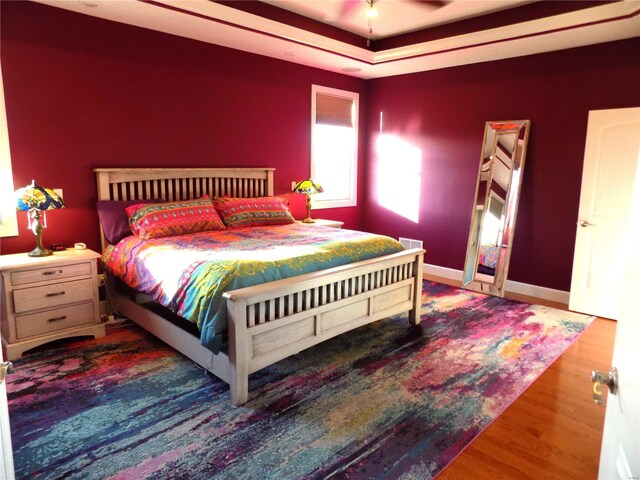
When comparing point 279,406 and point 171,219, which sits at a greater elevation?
point 171,219

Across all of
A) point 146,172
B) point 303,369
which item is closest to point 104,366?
point 303,369

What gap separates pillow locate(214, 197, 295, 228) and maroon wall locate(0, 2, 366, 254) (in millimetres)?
556

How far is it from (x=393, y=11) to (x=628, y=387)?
150 inches

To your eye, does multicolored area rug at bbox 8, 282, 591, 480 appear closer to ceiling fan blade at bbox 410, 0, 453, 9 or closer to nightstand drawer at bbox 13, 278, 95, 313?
nightstand drawer at bbox 13, 278, 95, 313

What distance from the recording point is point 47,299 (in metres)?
2.99

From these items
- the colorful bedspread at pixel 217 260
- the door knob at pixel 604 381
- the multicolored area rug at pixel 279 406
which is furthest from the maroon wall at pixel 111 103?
the door knob at pixel 604 381

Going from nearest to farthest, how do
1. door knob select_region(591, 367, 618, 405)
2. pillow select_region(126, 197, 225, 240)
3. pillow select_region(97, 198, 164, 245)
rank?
door knob select_region(591, 367, 618, 405) → pillow select_region(126, 197, 225, 240) → pillow select_region(97, 198, 164, 245)

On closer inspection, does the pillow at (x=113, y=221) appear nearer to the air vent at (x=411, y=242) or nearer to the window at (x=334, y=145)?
the window at (x=334, y=145)

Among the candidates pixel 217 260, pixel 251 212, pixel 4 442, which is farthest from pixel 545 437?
pixel 251 212

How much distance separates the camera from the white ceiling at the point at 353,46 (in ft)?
10.4

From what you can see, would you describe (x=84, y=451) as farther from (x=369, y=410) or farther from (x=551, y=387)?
(x=551, y=387)

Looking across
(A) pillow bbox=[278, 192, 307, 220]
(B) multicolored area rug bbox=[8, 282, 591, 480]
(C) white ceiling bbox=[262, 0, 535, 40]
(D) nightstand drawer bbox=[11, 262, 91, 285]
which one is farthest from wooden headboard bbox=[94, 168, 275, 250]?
(C) white ceiling bbox=[262, 0, 535, 40]

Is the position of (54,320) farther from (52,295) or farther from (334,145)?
(334,145)

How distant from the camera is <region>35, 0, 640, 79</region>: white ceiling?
3.18 meters
